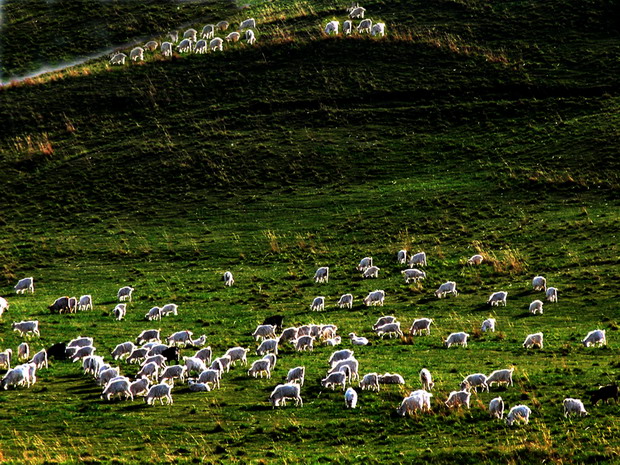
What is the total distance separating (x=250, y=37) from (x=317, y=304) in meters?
47.5

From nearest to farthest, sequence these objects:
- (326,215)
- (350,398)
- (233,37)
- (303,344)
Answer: (350,398), (303,344), (326,215), (233,37)

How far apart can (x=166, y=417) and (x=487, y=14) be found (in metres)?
67.0

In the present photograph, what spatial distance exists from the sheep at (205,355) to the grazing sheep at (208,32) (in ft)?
189

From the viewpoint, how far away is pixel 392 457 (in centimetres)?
2128

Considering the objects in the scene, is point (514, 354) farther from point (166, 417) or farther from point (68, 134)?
point (68, 134)

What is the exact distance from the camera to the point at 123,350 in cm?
3172

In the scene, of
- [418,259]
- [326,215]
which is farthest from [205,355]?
[326,215]

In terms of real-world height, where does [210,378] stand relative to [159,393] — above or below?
above

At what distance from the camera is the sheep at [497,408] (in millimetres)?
23094

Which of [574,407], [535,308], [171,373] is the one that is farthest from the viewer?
[535,308]

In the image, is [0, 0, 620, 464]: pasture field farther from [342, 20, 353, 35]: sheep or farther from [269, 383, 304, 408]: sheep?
[342, 20, 353, 35]: sheep

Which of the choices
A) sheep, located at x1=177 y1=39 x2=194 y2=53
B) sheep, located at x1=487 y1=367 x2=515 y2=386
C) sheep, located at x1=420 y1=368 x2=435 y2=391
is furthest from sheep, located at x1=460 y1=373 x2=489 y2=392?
sheep, located at x1=177 y1=39 x2=194 y2=53

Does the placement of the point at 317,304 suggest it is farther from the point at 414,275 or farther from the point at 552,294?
the point at 552,294

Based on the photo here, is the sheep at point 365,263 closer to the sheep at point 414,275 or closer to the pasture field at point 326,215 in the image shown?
the pasture field at point 326,215
